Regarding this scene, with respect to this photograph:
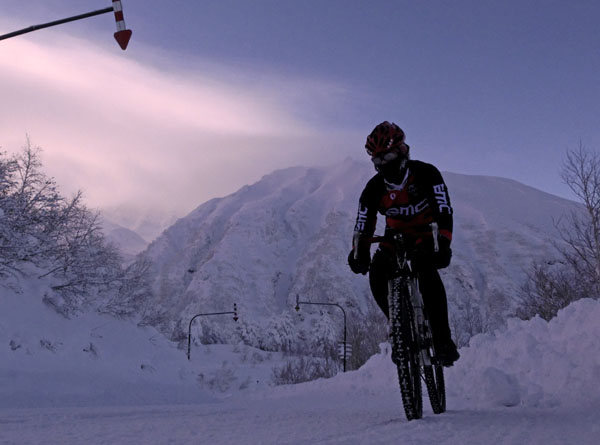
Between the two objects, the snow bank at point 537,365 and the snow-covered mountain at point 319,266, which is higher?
the snow-covered mountain at point 319,266

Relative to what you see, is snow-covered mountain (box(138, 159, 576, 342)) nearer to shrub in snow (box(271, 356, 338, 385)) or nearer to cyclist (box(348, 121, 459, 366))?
shrub in snow (box(271, 356, 338, 385))

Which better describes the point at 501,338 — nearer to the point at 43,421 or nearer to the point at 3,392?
the point at 43,421

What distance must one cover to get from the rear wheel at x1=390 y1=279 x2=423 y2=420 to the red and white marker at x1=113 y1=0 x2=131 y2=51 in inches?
258

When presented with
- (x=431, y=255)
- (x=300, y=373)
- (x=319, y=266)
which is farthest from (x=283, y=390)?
(x=319, y=266)

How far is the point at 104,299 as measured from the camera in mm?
19984

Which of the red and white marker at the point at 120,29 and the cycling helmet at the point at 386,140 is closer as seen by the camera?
the cycling helmet at the point at 386,140

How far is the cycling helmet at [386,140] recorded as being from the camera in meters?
4.34

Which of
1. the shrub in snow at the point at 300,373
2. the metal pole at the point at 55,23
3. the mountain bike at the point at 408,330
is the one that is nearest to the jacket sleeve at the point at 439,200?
the mountain bike at the point at 408,330

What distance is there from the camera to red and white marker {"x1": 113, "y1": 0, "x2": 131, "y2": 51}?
889 centimetres

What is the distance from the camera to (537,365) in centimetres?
671

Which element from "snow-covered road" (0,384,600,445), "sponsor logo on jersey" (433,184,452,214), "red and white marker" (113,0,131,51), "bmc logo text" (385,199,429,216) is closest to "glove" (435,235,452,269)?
"sponsor logo on jersey" (433,184,452,214)

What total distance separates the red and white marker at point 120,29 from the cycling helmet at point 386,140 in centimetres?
579

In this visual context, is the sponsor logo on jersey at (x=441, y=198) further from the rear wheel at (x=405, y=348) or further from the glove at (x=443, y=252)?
the rear wheel at (x=405, y=348)

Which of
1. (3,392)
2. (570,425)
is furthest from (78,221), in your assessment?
(570,425)
